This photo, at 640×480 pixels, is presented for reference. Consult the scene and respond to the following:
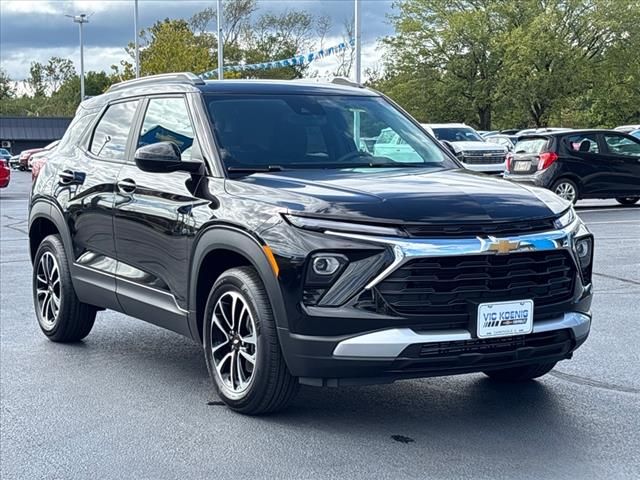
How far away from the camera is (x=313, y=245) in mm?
4594

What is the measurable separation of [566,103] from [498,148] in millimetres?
31368

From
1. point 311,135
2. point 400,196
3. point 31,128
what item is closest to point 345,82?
point 311,135

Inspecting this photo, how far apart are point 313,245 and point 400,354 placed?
2.18 feet

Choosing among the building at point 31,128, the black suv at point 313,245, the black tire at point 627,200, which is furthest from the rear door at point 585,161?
the building at point 31,128

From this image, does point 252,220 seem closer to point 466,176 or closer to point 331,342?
point 331,342

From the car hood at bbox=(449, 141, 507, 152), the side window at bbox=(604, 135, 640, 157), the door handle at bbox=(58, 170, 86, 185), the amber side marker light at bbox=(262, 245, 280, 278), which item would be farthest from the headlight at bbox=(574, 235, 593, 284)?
the car hood at bbox=(449, 141, 507, 152)

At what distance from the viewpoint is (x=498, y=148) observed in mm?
23234

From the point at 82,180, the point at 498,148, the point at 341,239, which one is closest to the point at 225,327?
the point at 341,239

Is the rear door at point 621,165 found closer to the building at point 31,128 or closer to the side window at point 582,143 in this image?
the side window at point 582,143

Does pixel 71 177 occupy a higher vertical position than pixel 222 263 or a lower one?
higher

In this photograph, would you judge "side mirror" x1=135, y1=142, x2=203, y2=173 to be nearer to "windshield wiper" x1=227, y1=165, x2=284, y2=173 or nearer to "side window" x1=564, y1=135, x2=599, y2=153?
"windshield wiper" x1=227, y1=165, x2=284, y2=173

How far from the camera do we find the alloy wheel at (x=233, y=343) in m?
5.07

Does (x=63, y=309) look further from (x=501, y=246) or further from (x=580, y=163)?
(x=580, y=163)

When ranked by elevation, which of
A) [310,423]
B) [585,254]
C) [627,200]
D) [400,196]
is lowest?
[627,200]
